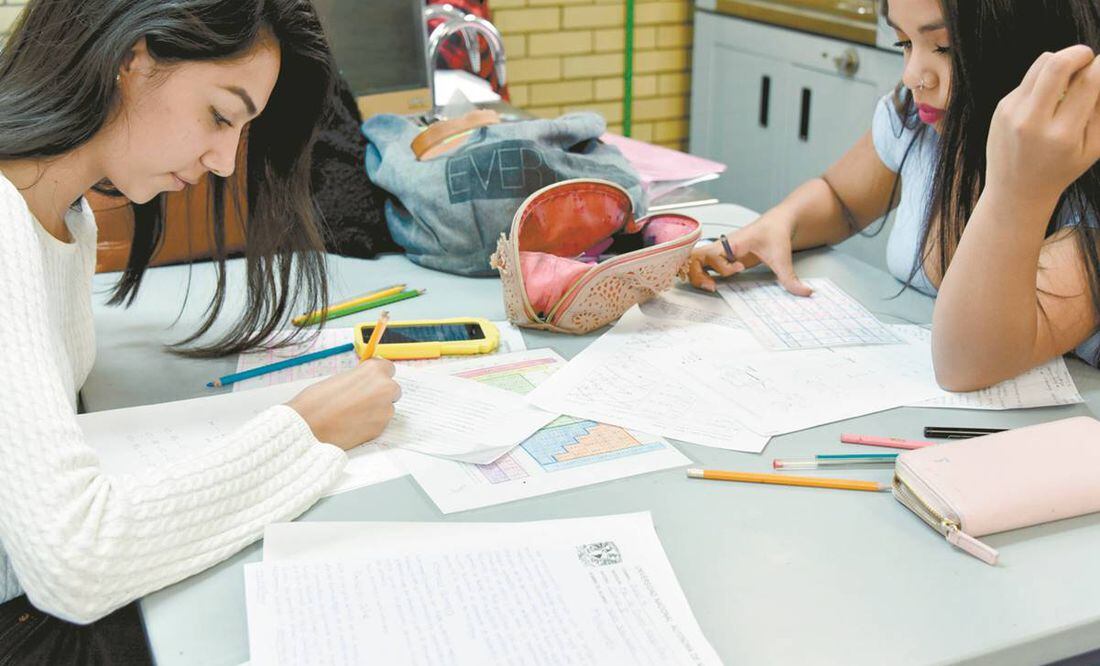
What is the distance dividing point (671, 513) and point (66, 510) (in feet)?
1.72

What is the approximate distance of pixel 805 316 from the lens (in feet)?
4.79

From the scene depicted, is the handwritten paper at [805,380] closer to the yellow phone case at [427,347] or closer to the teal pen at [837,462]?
the teal pen at [837,462]

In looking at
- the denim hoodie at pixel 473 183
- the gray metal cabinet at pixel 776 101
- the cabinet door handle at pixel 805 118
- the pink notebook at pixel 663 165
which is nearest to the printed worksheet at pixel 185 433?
the denim hoodie at pixel 473 183

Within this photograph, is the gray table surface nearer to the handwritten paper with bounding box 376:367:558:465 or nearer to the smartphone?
the handwritten paper with bounding box 376:367:558:465

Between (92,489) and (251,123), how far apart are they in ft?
2.25

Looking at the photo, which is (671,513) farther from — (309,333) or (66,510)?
(309,333)

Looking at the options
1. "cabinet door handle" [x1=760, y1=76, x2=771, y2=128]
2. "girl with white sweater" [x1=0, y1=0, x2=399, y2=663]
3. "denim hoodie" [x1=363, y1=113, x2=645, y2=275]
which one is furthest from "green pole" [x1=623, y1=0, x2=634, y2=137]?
"girl with white sweater" [x1=0, y1=0, x2=399, y2=663]

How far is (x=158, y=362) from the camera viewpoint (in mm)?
1365

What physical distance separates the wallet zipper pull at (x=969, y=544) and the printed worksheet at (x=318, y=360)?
613 mm

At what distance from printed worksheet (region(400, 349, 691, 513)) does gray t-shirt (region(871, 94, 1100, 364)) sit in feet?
2.00

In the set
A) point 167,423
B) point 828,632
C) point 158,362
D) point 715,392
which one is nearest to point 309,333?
point 158,362

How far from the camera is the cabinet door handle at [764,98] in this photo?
127 inches

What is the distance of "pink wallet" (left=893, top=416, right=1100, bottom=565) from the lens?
0.94 metres

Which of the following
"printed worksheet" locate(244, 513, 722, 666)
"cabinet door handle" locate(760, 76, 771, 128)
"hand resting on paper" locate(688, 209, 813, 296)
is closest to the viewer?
"printed worksheet" locate(244, 513, 722, 666)
